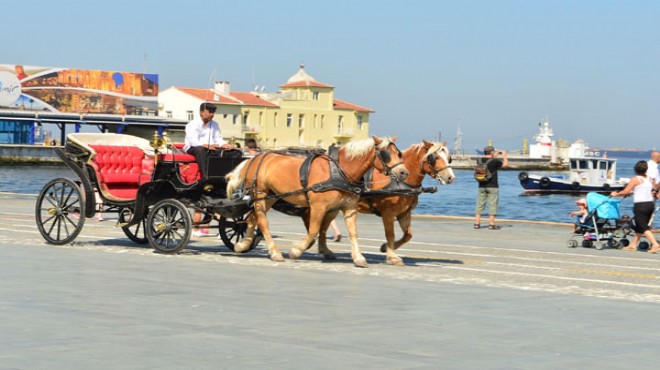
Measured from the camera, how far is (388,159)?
15.8 meters

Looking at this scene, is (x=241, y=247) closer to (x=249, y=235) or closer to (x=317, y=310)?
(x=249, y=235)

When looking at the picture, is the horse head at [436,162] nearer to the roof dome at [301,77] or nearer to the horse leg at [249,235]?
the horse leg at [249,235]

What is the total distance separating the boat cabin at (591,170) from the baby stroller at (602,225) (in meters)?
66.5

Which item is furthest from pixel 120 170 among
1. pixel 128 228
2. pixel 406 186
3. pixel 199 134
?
pixel 406 186

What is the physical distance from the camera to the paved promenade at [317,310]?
8.70 meters

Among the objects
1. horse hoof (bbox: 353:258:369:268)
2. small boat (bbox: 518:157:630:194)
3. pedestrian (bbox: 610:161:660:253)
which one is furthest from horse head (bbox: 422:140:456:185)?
small boat (bbox: 518:157:630:194)

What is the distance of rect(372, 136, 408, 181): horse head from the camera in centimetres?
1569

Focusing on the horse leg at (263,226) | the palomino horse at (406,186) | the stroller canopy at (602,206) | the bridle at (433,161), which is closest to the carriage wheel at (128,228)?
the horse leg at (263,226)

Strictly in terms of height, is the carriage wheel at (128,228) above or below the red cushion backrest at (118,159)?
below

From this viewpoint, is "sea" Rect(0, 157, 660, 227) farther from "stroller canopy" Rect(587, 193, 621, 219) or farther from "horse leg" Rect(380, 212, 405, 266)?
"horse leg" Rect(380, 212, 405, 266)

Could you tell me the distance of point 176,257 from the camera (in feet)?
54.0

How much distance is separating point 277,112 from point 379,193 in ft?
449

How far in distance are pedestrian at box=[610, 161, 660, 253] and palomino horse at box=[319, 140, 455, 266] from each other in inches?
223

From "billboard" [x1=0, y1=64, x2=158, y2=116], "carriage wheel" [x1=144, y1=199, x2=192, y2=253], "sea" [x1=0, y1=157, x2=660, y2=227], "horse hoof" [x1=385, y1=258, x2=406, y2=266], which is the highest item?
"billboard" [x1=0, y1=64, x2=158, y2=116]
